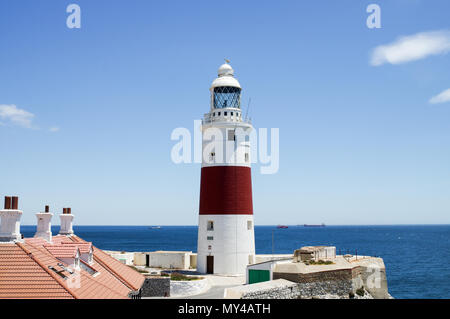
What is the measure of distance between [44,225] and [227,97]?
21087 millimetres

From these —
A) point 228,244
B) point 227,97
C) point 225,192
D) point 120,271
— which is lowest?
point 120,271

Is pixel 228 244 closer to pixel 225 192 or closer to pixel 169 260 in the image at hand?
pixel 225 192

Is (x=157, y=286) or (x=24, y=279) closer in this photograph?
(x=24, y=279)

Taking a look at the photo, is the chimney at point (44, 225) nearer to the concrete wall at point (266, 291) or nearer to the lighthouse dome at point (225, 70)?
the concrete wall at point (266, 291)

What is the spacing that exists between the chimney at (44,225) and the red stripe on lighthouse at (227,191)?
16.2 m

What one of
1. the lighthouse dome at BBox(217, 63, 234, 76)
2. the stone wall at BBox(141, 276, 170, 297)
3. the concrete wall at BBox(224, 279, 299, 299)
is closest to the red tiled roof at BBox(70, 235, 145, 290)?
the stone wall at BBox(141, 276, 170, 297)

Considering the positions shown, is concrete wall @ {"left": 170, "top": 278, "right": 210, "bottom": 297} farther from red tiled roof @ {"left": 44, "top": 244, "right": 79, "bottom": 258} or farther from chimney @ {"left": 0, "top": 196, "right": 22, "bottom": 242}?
chimney @ {"left": 0, "top": 196, "right": 22, "bottom": 242}

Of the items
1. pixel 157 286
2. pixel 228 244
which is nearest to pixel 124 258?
pixel 228 244

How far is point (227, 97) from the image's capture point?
39.9 m

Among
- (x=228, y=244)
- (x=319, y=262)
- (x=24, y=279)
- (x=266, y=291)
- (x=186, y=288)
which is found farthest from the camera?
(x=228, y=244)

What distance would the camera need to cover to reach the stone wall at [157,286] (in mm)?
30375

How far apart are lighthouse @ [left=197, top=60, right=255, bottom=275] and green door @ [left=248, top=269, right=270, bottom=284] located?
383 centimetres

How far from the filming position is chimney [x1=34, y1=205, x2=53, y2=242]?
23.6 metres
